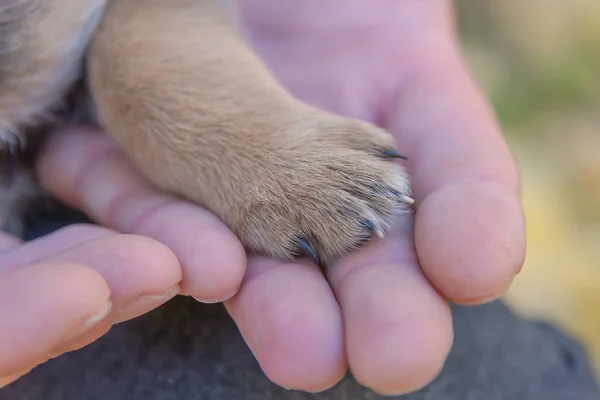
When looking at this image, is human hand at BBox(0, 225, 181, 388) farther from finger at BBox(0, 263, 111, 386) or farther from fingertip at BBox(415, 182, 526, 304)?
fingertip at BBox(415, 182, 526, 304)

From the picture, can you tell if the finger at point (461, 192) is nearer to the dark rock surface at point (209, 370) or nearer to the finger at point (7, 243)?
the dark rock surface at point (209, 370)

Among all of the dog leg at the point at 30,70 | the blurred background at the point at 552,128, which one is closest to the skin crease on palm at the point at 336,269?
the dog leg at the point at 30,70

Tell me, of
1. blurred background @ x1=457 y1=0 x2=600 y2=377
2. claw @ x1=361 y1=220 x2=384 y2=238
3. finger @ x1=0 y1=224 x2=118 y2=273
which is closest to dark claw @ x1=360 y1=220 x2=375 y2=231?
claw @ x1=361 y1=220 x2=384 y2=238

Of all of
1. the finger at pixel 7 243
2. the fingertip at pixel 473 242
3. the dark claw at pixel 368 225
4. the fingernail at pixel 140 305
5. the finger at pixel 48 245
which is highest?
the fingertip at pixel 473 242

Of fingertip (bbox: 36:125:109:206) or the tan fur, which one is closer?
the tan fur

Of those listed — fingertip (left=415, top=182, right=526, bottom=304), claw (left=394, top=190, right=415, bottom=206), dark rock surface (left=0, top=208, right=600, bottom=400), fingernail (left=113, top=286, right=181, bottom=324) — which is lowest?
dark rock surface (left=0, top=208, right=600, bottom=400)

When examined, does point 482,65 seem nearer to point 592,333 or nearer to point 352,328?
point 592,333

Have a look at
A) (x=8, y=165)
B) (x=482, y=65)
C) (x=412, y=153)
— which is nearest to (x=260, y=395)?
(x=412, y=153)
